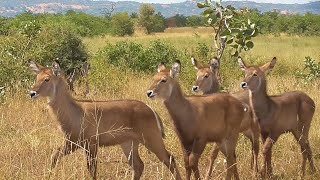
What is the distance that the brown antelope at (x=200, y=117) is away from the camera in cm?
742

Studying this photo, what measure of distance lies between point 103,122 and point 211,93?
8.29ft

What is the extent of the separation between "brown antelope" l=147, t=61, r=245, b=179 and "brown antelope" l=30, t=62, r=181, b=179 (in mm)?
293

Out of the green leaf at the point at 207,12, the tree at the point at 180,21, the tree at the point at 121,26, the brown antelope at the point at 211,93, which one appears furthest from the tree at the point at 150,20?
the brown antelope at the point at 211,93

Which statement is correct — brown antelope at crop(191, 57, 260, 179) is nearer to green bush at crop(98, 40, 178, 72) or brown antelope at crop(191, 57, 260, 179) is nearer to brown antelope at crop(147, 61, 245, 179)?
brown antelope at crop(147, 61, 245, 179)

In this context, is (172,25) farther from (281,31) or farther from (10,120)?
(10,120)

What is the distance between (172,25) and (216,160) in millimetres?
93242

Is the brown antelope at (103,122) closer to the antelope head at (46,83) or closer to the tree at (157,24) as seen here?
the antelope head at (46,83)

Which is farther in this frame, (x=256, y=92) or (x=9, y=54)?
(x=9, y=54)

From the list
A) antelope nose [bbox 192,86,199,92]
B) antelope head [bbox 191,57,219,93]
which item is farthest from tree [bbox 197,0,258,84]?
antelope nose [bbox 192,86,199,92]

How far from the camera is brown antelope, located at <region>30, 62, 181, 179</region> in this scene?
23.6ft

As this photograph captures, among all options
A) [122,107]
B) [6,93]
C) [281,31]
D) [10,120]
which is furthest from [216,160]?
[281,31]

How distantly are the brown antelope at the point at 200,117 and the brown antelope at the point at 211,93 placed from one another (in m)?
0.31

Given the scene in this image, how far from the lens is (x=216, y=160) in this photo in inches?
335

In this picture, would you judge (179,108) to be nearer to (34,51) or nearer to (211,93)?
(211,93)
